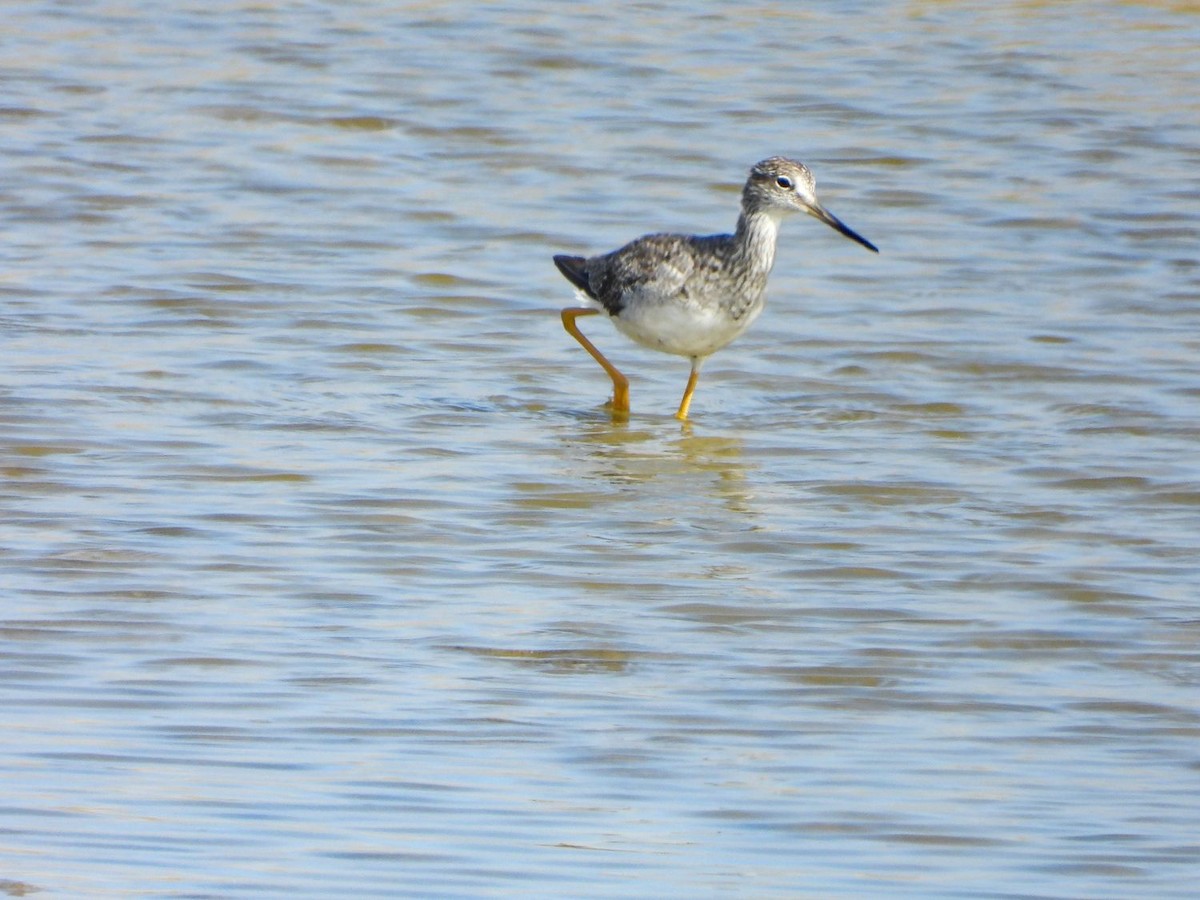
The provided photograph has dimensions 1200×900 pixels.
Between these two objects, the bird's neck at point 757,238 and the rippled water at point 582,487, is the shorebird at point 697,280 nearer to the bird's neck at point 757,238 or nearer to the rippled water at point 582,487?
the bird's neck at point 757,238

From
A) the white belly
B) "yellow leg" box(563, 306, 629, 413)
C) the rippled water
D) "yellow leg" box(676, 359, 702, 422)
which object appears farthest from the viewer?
"yellow leg" box(563, 306, 629, 413)

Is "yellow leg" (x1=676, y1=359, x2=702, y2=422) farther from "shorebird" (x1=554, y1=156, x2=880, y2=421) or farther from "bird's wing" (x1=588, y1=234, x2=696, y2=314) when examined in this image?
"bird's wing" (x1=588, y1=234, x2=696, y2=314)

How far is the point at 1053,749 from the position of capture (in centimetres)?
515

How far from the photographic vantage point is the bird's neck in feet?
30.5

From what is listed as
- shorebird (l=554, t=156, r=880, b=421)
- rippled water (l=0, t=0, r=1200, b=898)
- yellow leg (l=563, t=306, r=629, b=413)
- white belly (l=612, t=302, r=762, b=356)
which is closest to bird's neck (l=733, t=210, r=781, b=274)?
shorebird (l=554, t=156, r=880, b=421)

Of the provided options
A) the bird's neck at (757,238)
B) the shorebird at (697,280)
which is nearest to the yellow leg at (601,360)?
the shorebird at (697,280)

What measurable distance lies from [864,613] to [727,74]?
1044cm

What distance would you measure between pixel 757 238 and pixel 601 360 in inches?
33.1

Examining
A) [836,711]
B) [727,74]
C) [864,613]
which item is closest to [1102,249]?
[727,74]

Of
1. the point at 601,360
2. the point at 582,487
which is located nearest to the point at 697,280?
the point at 601,360

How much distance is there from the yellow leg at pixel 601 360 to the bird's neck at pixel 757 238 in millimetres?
720

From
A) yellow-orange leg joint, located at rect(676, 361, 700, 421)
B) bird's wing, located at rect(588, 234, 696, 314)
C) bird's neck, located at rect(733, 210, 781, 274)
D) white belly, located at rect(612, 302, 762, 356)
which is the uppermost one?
bird's neck, located at rect(733, 210, 781, 274)

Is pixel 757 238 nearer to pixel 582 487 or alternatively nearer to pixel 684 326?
pixel 684 326

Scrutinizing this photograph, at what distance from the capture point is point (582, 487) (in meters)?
7.88
